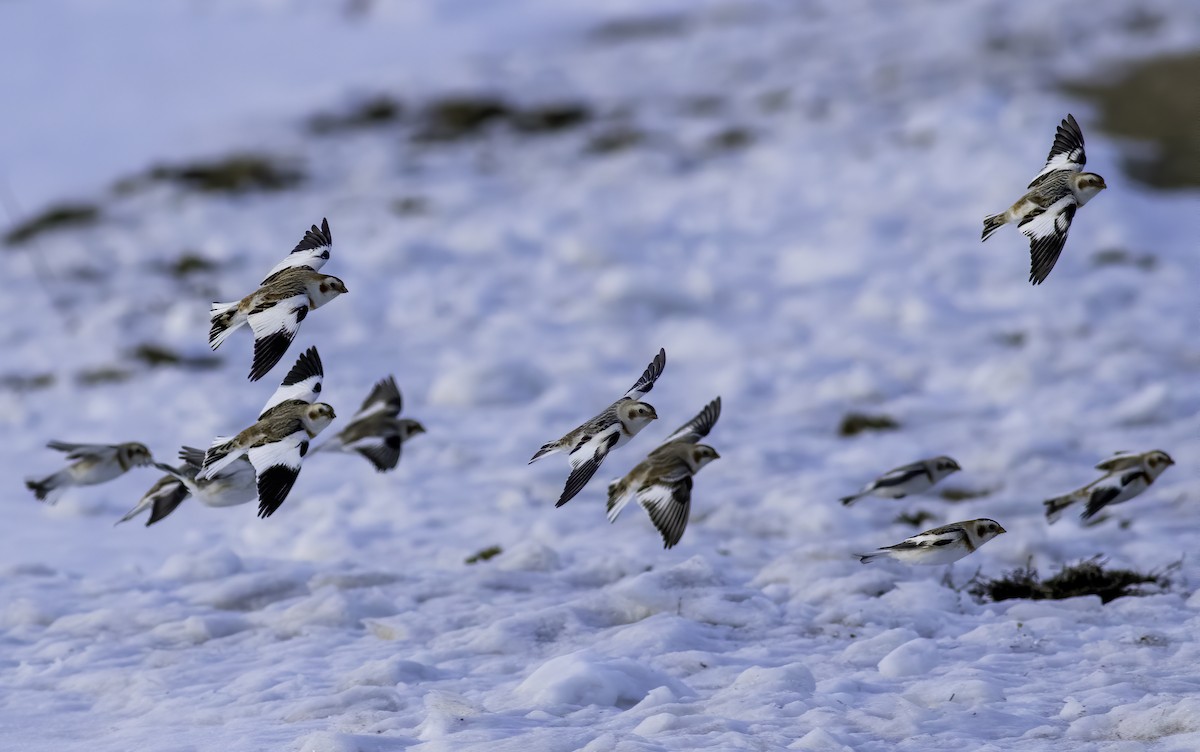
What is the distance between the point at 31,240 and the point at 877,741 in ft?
42.4

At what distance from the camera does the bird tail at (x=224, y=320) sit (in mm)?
4875

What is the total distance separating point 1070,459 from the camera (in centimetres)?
817

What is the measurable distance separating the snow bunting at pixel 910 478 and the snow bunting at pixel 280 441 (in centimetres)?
269

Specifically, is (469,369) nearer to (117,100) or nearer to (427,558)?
(427,558)

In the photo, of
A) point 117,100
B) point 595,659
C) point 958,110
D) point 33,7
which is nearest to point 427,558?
point 595,659

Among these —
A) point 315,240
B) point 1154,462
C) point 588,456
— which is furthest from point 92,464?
point 1154,462

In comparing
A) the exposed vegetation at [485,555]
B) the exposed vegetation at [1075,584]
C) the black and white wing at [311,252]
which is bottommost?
the exposed vegetation at [1075,584]

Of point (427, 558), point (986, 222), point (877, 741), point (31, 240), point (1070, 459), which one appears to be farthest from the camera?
point (31, 240)

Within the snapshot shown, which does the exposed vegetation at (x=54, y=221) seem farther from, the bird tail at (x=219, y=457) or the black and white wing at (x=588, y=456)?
the black and white wing at (x=588, y=456)

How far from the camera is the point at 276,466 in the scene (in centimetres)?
454

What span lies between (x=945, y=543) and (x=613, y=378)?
210 inches

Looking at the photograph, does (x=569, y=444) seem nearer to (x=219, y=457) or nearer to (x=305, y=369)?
(x=305, y=369)

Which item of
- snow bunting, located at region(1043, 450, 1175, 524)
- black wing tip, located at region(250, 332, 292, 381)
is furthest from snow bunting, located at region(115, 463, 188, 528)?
snow bunting, located at region(1043, 450, 1175, 524)

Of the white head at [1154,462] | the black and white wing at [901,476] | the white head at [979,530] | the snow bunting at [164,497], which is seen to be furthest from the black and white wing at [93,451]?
the white head at [1154,462]
